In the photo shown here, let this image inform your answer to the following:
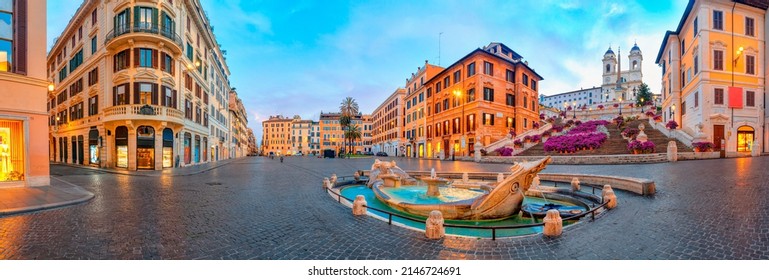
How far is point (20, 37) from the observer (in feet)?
35.0

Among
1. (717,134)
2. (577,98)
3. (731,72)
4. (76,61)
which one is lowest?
(717,134)

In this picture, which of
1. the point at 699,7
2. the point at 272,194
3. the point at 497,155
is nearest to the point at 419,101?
the point at 497,155

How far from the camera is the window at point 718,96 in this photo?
2558 centimetres

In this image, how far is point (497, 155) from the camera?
30.4 m

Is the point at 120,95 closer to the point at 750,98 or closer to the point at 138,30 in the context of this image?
the point at 138,30

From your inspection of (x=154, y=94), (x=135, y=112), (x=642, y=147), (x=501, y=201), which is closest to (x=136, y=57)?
(x=154, y=94)

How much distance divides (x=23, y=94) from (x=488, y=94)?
122 feet

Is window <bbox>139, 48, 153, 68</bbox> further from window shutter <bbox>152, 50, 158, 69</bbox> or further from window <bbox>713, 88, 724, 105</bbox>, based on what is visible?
window <bbox>713, 88, 724, 105</bbox>

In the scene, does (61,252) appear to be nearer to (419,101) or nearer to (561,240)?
(561,240)

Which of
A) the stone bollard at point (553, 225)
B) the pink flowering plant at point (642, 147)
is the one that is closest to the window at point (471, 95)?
the pink flowering plant at point (642, 147)

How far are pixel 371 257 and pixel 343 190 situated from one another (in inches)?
363

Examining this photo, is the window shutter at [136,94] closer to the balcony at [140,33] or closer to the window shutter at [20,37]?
the balcony at [140,33]

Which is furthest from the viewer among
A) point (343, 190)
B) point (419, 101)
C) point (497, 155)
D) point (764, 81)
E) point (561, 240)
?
point (419, 101)

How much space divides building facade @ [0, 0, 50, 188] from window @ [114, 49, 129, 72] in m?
11.3
